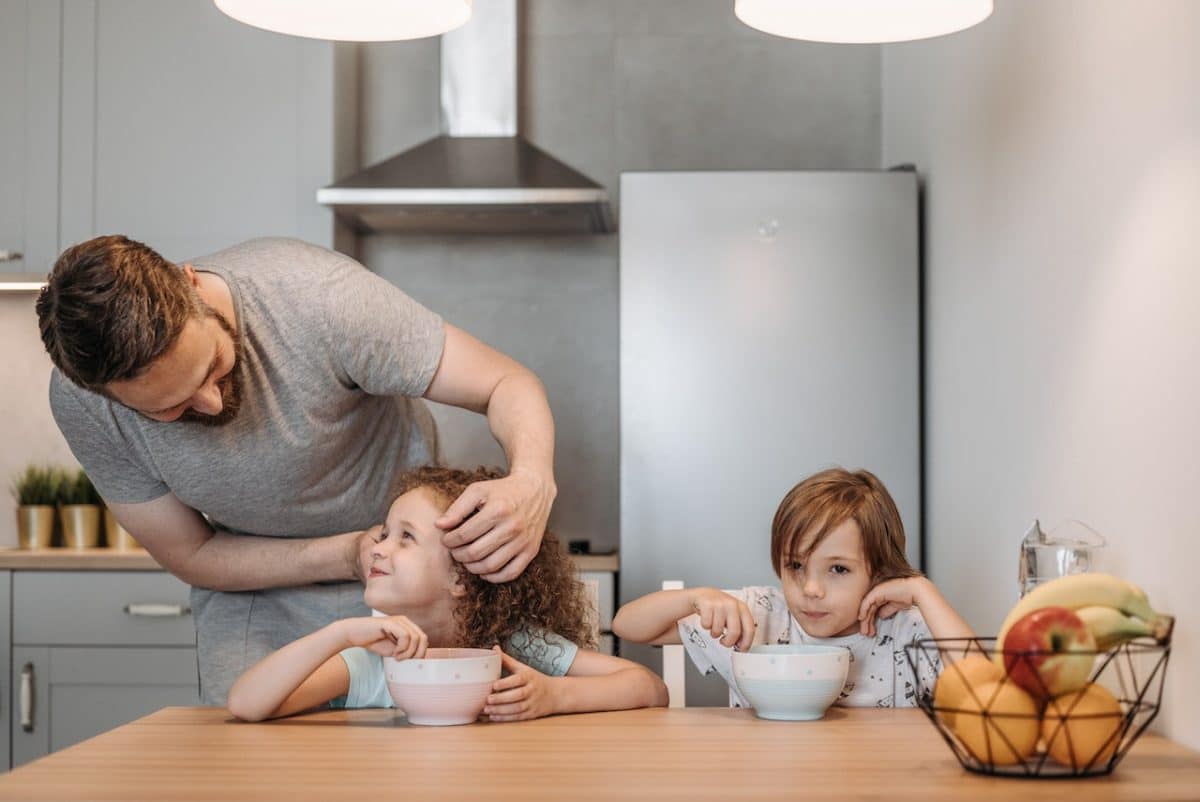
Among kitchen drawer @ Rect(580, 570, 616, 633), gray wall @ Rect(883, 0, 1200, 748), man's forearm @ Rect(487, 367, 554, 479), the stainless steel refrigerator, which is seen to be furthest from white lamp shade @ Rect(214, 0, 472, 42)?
kitchen drawer @ Rect(580, 570, 616, 633)

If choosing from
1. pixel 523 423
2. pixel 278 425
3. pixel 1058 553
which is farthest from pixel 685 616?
pixel 278 425

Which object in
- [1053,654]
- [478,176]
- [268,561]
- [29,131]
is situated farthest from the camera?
[29,131]

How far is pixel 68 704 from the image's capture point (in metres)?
2.84

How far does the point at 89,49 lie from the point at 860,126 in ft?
6.31

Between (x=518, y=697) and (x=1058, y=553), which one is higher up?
(x=1058, y=553)

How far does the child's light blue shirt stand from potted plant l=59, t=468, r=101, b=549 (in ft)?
5.90

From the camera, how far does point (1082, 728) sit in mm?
990

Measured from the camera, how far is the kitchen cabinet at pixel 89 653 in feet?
9.27

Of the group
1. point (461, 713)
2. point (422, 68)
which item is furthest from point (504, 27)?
point (461, 713)

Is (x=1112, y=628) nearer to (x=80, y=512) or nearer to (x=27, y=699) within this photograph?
(x=27, y=699)

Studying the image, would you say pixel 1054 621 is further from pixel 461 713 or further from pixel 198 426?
pixel 198 426

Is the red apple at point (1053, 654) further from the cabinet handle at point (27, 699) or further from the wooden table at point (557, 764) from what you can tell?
the cabinet handle at point (27, 699)

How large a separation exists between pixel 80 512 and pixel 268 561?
1.57 meters

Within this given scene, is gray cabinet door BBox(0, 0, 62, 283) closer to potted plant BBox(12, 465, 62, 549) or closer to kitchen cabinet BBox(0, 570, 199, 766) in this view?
potted plant BBox(12, 465, 62, 549)
